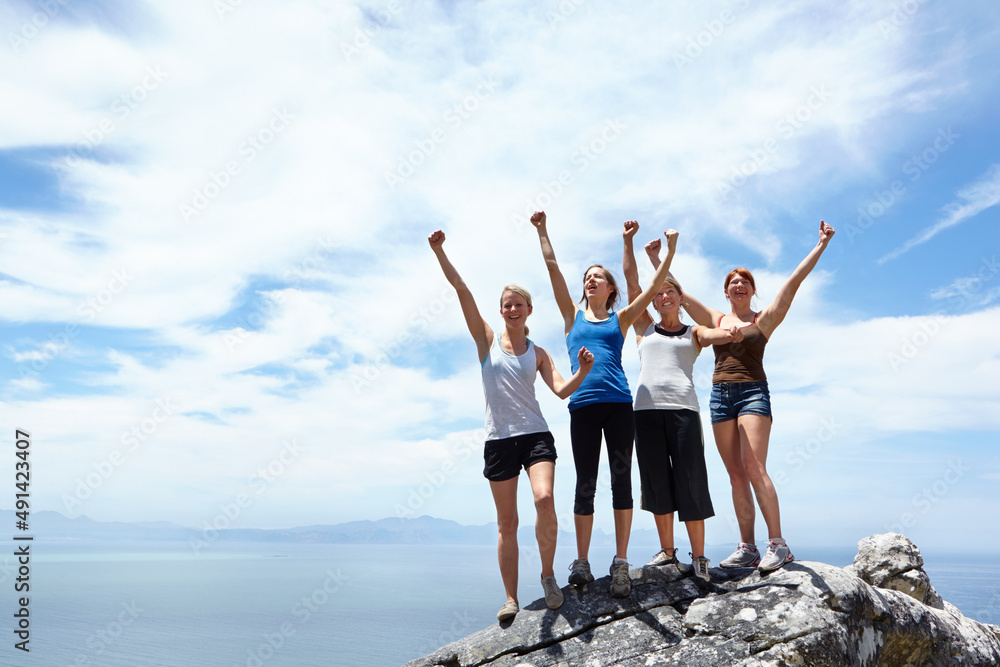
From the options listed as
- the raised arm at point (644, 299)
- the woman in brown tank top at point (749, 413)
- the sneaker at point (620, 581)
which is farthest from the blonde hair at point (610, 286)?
the sneaker at point (620, 581)

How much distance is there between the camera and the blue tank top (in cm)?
628

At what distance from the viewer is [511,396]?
6230 mm

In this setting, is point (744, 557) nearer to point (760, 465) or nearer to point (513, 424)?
point (760, 465)

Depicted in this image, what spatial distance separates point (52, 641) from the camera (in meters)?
171

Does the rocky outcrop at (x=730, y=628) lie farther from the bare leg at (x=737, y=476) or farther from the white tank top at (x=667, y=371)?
the white tank top at (x=667, y=371)

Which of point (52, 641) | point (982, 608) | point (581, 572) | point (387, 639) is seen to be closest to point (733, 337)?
point (581, 572)

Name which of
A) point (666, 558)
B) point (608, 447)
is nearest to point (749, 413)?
point (608, 447)

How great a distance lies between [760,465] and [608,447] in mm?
1667

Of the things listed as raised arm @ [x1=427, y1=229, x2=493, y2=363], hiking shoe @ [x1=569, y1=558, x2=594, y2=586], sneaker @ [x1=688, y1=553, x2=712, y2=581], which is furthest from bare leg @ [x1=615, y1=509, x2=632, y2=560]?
raised arm @ [x1=427, y1=229, x2=493, y2=363]

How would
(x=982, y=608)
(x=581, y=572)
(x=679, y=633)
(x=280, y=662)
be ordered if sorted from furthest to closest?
(x=982, y=608) → (x=280, y=662) → (x=581, y=572) → (x=679, y=633)

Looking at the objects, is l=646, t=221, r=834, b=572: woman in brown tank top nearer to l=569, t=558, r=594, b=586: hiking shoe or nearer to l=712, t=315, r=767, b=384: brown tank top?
l=712, t=315, r=767, b=384: brown tank top

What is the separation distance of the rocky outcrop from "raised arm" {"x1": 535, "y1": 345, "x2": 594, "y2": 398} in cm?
219

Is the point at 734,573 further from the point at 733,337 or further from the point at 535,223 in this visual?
the point at 535,223

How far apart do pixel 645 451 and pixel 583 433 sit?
0.93 metres
